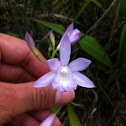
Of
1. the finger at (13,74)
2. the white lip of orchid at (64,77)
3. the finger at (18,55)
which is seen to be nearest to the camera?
the white lip of orchid at (64,77)

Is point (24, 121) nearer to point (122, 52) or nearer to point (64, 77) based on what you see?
point (64, 77)

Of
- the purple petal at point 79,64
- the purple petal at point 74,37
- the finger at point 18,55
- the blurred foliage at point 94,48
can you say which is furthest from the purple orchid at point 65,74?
the blurred foliage at point 94,48

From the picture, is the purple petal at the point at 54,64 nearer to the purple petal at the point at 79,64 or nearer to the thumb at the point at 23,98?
the purple petal at the point at 79,64

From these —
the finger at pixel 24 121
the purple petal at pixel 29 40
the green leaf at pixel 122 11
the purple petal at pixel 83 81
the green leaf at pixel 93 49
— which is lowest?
the finger at pixel 24 121

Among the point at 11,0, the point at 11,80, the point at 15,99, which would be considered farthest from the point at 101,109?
the point at 11,0

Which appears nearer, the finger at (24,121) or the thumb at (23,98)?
the thumb at (23,98)

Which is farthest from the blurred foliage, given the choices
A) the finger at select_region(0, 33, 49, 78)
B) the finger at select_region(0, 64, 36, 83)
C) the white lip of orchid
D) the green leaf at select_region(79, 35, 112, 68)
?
the white lip of orchid
